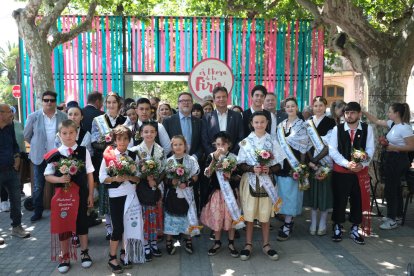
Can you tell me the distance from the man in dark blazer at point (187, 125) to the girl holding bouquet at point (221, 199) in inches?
26.2

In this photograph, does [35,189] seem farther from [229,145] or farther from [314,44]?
[314,44]

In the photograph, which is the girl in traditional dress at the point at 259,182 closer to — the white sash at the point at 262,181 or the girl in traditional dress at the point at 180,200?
the white sash at the point at 262,181

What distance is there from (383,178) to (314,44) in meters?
6.67

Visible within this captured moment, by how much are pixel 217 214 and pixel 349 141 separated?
2.10 metres

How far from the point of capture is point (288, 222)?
536cm

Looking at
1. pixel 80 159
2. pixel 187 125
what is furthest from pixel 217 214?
pixel 80 159

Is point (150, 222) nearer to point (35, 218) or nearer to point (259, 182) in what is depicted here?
point (259, 182)

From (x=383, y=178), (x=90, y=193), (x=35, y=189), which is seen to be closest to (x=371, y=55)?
(x=383, y=178)

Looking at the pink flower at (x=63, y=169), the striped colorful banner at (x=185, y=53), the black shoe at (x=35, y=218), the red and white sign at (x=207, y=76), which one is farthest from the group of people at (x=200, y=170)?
the striped colorful banner at (x=185, y=53)

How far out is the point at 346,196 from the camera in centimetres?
525

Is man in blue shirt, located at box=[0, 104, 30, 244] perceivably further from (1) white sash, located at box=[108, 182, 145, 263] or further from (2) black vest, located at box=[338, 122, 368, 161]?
(2) black vest, located at box=[338, 122, 368, 161]

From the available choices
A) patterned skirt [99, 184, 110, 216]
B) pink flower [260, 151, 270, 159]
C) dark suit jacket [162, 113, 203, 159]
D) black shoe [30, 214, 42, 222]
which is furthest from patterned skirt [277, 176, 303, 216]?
black shoe [30, 214, 42, 222]

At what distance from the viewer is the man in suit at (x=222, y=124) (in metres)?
5.31

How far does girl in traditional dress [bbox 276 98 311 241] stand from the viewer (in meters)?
5.21
